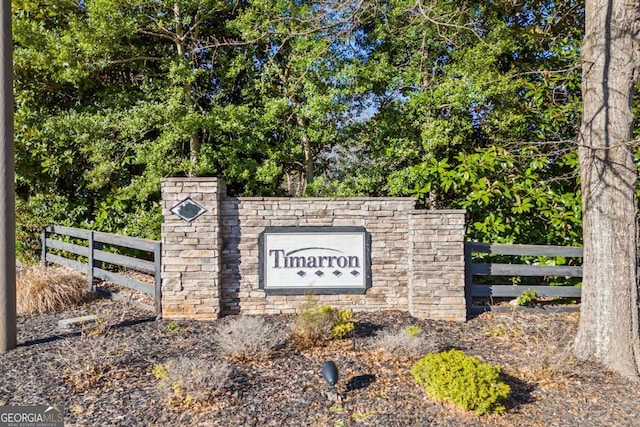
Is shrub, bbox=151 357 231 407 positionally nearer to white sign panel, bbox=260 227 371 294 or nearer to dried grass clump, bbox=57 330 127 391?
dried grass clump, bbox=57 330 127 391

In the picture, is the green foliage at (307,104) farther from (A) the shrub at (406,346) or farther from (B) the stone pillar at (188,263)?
(A) the shrub at (406,346)

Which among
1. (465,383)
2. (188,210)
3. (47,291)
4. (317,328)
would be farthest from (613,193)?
(47,291)

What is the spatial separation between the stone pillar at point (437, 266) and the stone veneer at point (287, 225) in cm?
1

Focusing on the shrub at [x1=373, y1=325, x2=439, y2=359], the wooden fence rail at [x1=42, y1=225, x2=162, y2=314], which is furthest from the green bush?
the wooden fence rail at [x1=42, y1=225, x2=162, y2=314]

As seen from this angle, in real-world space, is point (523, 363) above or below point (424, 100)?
below

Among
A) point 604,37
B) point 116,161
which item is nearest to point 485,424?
point 604,37

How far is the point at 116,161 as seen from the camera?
670cm

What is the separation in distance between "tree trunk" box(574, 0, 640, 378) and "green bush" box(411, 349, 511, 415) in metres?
1.58

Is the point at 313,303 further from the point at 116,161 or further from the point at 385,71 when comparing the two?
the point at 116,161

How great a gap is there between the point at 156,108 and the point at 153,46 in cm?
165

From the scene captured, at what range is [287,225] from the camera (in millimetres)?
5043

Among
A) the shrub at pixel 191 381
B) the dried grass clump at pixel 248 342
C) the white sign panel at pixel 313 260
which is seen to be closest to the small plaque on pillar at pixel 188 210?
the white sign panel at pixel 313 260

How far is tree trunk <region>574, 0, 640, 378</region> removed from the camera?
3.74m

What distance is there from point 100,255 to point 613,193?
22.2 ft
